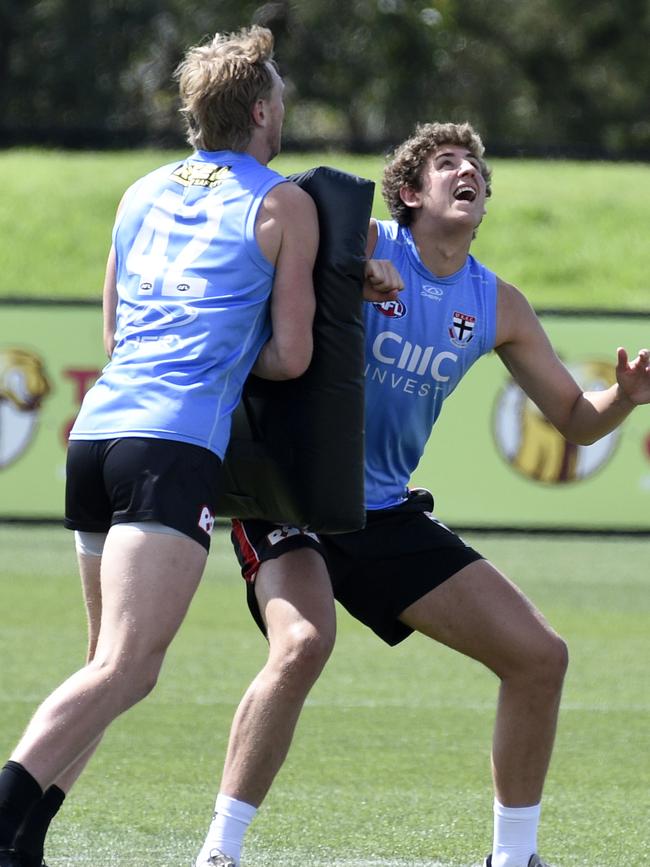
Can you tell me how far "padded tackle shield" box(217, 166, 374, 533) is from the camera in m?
4.41

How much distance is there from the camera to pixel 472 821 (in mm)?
5633

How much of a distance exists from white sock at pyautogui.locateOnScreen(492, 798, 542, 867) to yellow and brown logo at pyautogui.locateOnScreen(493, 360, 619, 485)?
8.73 meters

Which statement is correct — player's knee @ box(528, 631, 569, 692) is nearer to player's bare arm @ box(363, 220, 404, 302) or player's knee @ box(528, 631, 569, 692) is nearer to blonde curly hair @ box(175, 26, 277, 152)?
player's bare arm @ box(363, 220, 404, 302)

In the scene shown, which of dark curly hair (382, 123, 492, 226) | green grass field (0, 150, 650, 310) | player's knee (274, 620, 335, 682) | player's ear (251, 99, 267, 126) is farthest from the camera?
green grass field (0, 150, 650, 310)

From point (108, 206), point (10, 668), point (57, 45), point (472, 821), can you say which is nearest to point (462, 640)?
point (472, 821)

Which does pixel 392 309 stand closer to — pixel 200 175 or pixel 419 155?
pixel 419 155

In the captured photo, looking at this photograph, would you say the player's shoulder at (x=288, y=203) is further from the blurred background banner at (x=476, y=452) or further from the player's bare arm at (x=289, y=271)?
the blurred background banner at (x=476, y=452)

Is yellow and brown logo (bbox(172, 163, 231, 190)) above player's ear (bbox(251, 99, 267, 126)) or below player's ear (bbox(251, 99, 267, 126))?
below

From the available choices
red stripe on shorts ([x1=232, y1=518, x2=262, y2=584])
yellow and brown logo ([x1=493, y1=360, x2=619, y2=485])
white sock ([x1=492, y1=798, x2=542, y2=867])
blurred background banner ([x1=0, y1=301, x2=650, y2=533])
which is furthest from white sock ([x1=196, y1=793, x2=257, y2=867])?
yellow and brown logo ([x1=493, y1=360, x2=619, y2=485])

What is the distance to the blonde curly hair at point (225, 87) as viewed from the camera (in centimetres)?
429

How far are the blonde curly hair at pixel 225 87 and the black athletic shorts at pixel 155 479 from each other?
866 millimetres

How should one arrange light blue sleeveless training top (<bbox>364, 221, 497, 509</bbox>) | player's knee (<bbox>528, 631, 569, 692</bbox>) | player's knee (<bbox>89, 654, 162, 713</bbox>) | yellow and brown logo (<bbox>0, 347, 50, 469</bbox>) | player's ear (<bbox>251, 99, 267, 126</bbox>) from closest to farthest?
player's knee (<bbox>89, 654, 162, 713</bbox>) < player's ear (<bbox>251, 99, 267, 126</bbox>) < player's knee (<bbox>528, 631, 569, 692</bbox>) < light blue sleeveless training top (<bbox>364, 221, 497, 509</bbox>) < yellow and brown logo (<bbox>0, 347, 50, 469</bbox>)

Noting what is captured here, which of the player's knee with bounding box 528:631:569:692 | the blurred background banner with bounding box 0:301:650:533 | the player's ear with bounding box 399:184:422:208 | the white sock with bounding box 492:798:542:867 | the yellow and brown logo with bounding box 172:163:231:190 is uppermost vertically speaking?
the yellow and brown logo with bounding box 172:163:231:190

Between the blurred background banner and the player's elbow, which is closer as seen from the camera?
the player's elbow
